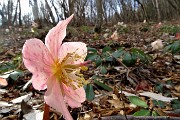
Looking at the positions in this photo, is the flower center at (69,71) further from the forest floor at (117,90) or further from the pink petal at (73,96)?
the forest floor at (117,90)

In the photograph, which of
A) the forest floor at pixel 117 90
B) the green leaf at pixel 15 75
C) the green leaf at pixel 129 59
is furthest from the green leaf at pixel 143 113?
the green leaf at pixel 15 75

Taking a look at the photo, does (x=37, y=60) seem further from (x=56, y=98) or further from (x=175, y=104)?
(x=175, y=104)

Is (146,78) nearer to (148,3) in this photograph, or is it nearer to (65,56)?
(65,56)

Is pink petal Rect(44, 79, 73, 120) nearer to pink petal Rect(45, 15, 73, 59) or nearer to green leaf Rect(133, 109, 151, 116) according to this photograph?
pink petal Rect(45, 15, 73, 59)

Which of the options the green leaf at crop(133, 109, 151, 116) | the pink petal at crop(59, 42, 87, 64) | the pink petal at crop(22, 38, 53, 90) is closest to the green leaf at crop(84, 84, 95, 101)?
the green leaf at crop(133, 109, 151, 116)

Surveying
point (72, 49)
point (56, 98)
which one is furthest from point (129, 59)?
point (56, 98)
